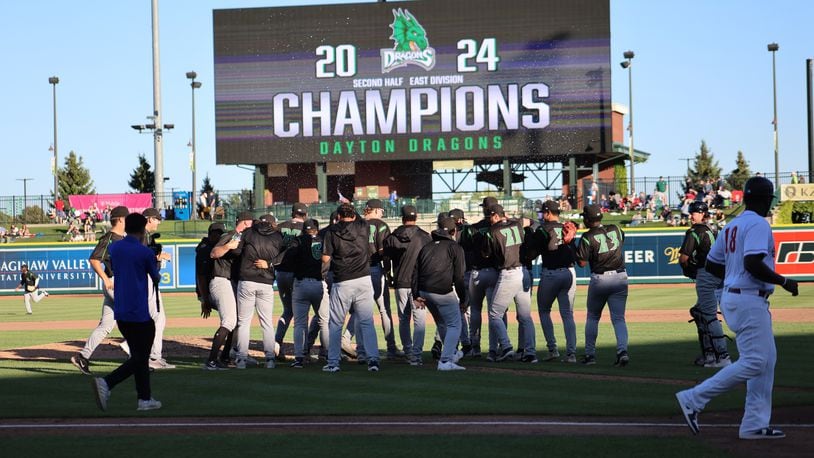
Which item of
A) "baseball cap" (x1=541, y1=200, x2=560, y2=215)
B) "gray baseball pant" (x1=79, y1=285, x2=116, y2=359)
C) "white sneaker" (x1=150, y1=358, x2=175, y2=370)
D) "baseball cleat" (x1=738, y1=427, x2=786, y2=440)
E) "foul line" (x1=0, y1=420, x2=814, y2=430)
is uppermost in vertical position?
"baseball cap" (x1=541, y1=200, x2=560, y2=215)

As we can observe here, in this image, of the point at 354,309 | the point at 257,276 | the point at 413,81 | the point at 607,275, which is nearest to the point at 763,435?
the point at 607,275

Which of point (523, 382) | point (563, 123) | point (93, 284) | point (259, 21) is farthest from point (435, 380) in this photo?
point (259, 21)

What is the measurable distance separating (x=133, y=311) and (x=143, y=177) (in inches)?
3315

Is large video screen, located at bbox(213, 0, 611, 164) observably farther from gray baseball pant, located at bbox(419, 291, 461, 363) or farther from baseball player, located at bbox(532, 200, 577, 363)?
gray baseball pant, located at bbox(419, 291, 461, 363)

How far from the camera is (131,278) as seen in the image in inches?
396

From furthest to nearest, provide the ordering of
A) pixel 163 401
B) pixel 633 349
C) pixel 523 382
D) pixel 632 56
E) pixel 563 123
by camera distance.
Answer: pixel 632 56
pixel 563 123
pixel 633 349
pixel 523 382
pixel 163 401

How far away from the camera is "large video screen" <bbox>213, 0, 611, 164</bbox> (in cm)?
4816

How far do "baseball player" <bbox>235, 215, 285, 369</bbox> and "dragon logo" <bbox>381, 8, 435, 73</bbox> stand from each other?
120ft

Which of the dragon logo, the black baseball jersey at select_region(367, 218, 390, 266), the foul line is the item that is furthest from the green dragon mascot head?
the foul line

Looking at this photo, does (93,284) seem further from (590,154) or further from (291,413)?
(291,413)

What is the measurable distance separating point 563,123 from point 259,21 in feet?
49.7

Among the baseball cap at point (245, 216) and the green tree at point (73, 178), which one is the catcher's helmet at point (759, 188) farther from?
the green tree at point (73, 178)

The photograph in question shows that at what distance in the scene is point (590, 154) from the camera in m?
50.4

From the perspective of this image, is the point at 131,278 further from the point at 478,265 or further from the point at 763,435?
the point at 763,435
